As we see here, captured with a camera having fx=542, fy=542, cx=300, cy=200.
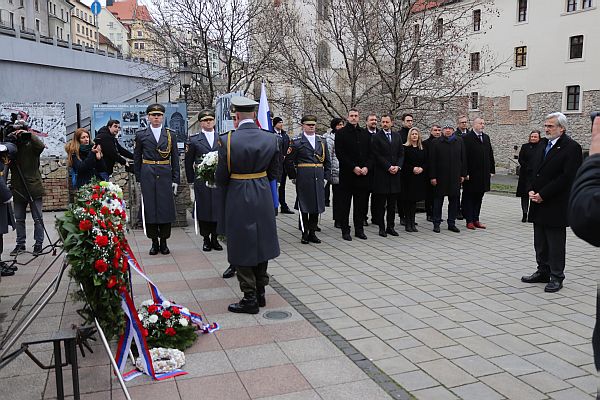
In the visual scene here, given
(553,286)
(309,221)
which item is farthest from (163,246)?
(553,286)

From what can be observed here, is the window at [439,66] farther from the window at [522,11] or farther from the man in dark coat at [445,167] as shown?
the window at [522,11]

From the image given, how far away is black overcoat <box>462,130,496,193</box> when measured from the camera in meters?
10.6

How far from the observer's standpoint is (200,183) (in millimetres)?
8203

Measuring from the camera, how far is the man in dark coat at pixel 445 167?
10117mm

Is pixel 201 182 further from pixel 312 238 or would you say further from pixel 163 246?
pixel 312 238

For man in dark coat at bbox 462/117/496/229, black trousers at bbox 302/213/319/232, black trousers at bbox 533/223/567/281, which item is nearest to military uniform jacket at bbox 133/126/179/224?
black trousers at bbox 302/213/319/232

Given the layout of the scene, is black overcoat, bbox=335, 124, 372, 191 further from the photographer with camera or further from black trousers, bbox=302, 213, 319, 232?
the photographer with camera

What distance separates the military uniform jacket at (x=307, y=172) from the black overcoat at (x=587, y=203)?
7.15 m

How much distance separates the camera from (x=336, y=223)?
10.7m

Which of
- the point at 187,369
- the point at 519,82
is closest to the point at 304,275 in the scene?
the point at 187,369

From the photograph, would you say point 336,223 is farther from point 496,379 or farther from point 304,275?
point 496,379

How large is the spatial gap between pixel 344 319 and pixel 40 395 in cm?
275

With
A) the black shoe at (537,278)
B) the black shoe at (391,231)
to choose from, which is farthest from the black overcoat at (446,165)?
the black shoe at (537,278)

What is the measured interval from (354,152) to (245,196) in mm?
4277
